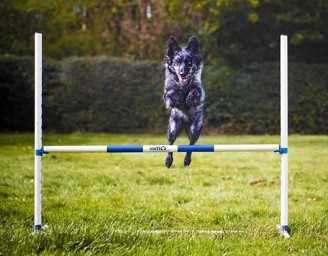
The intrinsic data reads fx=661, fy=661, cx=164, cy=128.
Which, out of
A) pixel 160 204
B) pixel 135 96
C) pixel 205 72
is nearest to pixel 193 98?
pixel 160 204

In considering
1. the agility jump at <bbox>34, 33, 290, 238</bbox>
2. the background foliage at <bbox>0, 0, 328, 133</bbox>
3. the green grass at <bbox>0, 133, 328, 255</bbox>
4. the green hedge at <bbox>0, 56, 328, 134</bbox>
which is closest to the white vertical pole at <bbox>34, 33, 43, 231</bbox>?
the agility jump at <bbox>34, 33, 290, 238</bbox>

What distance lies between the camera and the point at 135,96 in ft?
38.1

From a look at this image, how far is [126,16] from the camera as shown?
16828 mm

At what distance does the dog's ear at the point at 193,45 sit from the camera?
189 inches

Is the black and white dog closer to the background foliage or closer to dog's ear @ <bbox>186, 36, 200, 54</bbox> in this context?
dog's ear @ <bbox>186, 36, 200, 54</bbox>

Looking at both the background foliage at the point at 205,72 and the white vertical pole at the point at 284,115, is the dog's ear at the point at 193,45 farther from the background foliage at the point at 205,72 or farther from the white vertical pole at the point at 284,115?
the background foliage at the point at 205,72

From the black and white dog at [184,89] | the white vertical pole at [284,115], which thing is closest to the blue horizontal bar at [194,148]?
the white vertical pole at [284,115]

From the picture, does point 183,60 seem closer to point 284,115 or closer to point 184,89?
point 184,89

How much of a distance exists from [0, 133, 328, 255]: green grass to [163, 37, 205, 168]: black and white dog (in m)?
0.66

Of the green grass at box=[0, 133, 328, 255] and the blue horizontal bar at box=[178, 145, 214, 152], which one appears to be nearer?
the green grass at box=[0, 133, 328, 255]

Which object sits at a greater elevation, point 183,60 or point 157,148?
point 183,60

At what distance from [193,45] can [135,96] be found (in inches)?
268

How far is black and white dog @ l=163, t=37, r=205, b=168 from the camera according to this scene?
4.80 m

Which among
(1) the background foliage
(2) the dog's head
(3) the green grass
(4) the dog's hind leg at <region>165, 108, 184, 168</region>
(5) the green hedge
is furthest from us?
(1) the background foliage
